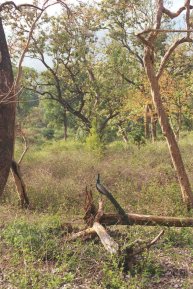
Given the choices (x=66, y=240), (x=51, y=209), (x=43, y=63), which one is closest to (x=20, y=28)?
(x=43, y=63)

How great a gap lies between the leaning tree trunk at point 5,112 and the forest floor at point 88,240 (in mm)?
1212

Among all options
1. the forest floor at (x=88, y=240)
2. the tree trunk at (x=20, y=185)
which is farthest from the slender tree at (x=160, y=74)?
the tree trunk at (x=20, y=185)

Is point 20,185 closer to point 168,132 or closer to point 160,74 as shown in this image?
point 168,132

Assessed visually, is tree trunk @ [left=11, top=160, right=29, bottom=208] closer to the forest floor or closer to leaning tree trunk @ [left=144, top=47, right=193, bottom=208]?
the forest floor

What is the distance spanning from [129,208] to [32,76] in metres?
12.0

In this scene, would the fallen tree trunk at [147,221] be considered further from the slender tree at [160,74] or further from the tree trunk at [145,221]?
the slender tree at [160,74]

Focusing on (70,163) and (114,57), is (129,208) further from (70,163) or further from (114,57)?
(114,57)

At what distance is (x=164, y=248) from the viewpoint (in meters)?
6.34

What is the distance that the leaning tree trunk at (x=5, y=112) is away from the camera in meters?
6.33

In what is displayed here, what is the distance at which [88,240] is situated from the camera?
658 cm

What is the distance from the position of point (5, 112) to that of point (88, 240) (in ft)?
8.18

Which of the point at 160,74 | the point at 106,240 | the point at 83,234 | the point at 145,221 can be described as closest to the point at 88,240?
the point at 83,234

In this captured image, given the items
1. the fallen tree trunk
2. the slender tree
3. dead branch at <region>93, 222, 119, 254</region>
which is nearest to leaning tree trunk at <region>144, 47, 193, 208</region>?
the slender tree

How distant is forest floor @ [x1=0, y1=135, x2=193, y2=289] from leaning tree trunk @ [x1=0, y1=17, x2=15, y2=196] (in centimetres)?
121
